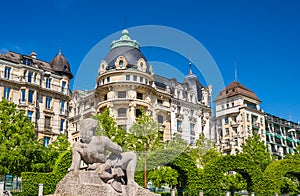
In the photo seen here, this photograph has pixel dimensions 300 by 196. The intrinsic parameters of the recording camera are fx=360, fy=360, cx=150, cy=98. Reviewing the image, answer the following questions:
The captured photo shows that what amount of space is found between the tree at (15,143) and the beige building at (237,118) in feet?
116

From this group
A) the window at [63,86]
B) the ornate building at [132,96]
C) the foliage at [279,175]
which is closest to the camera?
the foliage at [279,175]

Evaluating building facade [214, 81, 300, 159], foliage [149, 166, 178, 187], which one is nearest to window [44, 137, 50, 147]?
foliage [149, 166, 178, 187]

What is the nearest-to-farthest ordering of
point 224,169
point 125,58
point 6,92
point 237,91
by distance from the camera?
point 224,169 → point 6,92 → point 125,58 → point 237,91

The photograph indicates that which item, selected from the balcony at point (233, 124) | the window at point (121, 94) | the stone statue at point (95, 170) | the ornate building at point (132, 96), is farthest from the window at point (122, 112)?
the stone statue at point (95, 170)

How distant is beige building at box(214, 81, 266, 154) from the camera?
58281mm

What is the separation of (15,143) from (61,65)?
23205mm

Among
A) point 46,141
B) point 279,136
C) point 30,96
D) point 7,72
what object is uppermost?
point 7,72

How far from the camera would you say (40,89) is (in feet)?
148

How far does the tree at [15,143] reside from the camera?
2664 centimetres

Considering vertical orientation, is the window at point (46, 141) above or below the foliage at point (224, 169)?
above

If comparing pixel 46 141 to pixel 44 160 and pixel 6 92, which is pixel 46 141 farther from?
pixel 44 160

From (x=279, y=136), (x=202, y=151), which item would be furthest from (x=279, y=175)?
(x=279, y=136)

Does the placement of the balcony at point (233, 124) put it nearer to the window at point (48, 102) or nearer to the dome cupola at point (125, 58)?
the dome cupola at point (125, 58)

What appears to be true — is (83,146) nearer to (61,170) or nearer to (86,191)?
(86,191)
